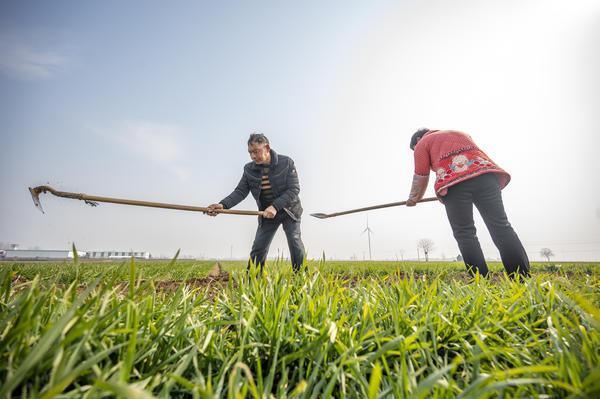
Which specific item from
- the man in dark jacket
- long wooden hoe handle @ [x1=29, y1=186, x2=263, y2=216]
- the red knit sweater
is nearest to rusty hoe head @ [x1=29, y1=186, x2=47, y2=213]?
long wooden hoe handle @ [x1=29, y1=186, x2=263, y2=216]

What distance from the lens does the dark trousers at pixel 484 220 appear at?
114 inches

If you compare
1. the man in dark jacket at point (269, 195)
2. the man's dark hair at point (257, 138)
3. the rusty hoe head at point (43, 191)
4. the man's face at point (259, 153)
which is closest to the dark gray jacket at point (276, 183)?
the man in dark jacket at point (269, 195)

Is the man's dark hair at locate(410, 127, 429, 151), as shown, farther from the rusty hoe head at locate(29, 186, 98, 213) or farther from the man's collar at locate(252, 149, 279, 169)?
the rusty hoe head at locate(29, 186, 98, 213)

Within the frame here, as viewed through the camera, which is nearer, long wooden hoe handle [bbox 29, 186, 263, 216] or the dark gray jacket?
long wooden hoe handle [bbox 29, 186, 263, 216]

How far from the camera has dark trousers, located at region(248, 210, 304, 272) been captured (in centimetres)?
439

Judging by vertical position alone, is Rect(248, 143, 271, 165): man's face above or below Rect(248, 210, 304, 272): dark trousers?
above

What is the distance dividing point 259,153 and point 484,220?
11.2ft

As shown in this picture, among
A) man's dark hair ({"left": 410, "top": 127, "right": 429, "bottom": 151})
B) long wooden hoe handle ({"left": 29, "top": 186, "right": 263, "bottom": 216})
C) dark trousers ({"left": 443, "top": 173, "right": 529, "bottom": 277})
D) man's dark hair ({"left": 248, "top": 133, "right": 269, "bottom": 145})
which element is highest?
man's dark hair ({"left": 248, "top": 133, "right": 269, "bottom": 145})

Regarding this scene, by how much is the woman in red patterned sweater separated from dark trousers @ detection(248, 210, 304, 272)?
2183 millimetres

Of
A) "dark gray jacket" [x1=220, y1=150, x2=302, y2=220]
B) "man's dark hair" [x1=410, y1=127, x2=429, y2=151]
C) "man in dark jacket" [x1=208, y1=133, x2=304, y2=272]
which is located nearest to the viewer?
"man's dark hair" [x1=410, y1=127, x2=429, y2=151]

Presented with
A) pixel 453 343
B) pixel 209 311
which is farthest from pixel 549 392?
pixel 209 311

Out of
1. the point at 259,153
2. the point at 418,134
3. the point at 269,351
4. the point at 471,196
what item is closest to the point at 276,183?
the point at 259,153

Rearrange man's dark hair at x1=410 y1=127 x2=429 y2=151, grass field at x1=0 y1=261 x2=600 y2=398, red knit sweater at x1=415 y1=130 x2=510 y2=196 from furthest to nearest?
man's dark hair at x1=410 y1=127 x2=429 y2=151 → red knit sweater at x1=415 y1=130 x2=510 y2=196 → grass field at x1=0 y1=261 x2=600 y2=398

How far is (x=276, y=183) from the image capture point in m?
4.77
